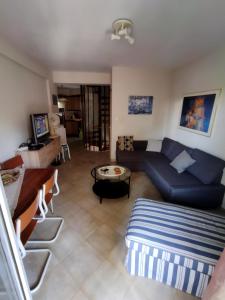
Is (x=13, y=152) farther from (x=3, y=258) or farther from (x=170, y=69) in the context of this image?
(x=170, y=69)

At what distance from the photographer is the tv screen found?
2885 millimetres

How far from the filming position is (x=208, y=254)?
1.16 metres

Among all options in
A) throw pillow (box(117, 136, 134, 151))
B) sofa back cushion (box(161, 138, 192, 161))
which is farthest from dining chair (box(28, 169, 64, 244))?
sofa back cushion (box(161, 138, 192, 161))

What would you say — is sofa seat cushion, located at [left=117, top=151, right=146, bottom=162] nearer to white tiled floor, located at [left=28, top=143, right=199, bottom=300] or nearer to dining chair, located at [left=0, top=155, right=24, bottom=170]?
white tiled floor, located at [left=28, top=143, right=199, bottom=300]

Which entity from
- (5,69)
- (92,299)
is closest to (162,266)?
(92,299)

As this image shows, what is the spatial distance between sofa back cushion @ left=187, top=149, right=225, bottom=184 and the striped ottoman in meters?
0.88

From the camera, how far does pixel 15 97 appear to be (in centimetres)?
258

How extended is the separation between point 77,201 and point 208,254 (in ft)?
6.01

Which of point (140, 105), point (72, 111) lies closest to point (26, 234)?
point (140, 105)

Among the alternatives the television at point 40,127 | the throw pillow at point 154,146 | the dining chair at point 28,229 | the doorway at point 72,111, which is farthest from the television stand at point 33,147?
the doorway at point 72,111

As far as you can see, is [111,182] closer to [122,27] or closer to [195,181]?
[195,181]

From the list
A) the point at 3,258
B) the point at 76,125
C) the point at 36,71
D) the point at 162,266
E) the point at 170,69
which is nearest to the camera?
the point at 3,258

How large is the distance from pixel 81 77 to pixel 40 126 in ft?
6.67

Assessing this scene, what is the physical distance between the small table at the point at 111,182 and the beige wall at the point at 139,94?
1619 mm
